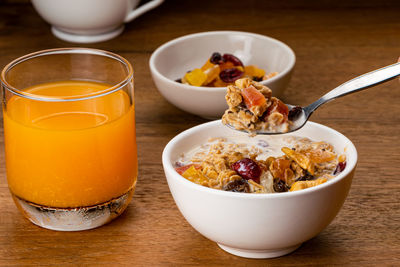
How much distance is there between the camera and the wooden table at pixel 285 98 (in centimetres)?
105

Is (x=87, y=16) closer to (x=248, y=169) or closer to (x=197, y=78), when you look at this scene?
(x=197, y=78)

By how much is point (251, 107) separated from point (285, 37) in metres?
0.93

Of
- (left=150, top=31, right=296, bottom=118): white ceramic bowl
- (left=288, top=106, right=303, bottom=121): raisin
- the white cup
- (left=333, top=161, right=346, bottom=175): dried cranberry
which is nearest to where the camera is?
(left=333, top=161, right=346, bottom=175): dried cranberry

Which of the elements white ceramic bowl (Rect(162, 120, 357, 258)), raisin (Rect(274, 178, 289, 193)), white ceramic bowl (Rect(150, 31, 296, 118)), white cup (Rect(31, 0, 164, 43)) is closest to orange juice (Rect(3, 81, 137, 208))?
white ceramic bowl (Rect(162, 120, 357, 258))

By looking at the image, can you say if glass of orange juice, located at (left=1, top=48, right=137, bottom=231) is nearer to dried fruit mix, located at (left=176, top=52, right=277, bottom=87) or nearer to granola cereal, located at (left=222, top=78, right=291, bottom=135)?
granola cereal, located at (left=222, top=78, right=291, bottom=135)

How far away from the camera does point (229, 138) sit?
118 cm

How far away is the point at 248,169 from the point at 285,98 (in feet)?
1.94

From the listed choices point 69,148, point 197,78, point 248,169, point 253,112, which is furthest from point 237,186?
point 197,78

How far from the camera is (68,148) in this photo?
1.01 meters

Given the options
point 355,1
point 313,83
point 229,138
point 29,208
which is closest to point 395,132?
point 313,83

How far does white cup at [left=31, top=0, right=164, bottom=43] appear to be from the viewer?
1.85 m

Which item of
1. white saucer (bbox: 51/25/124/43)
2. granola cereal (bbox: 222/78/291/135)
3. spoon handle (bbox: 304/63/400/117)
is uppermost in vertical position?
spoon handle (bbox: 304/63/400/117)

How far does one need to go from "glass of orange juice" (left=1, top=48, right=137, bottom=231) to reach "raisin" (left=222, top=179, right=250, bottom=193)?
180mm

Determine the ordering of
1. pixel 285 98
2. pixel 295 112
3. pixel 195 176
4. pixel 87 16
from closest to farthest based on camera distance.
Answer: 1. pixel 195 176
2. pixel 295 112
3. pixel 285 98
4. pixel 87 16
